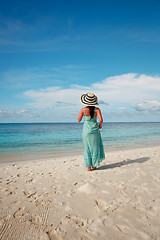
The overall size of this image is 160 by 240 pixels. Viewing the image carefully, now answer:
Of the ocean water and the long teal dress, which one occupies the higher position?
the long teal dress

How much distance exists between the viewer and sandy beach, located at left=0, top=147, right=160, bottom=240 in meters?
2.23

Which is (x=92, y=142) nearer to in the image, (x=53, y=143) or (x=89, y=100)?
(x=89, y=100)

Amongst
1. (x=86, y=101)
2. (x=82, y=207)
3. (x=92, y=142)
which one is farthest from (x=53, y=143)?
(x=82, y=207)

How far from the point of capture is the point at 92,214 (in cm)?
266

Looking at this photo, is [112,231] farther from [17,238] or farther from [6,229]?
[6,229]

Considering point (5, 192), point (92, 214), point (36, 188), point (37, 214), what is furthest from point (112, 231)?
point (5, 192)

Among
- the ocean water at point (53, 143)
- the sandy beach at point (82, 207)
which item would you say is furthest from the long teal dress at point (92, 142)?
the ocean water at point (53, 143)

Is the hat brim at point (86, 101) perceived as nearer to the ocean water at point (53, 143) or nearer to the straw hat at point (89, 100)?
the straw hat at point (89, 100)

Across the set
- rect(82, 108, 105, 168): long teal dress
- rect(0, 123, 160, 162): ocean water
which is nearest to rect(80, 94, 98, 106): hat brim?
rect(82, 108, 105, 168): long teal dress

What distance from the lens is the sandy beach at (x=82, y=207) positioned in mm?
2230

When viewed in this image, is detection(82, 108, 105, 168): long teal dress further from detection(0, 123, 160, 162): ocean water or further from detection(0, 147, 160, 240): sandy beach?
detection(0, 123, 160, 162): ocean water

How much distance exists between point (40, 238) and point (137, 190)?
232 cm

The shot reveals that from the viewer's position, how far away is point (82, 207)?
2.90 m

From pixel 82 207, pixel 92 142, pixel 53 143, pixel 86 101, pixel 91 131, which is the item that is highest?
pixel 86 101
